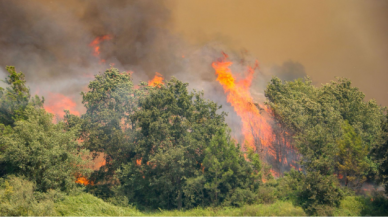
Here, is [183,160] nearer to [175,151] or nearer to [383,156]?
[175,151]

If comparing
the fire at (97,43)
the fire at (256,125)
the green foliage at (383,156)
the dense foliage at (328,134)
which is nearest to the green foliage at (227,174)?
the dense foliage at (328,134)

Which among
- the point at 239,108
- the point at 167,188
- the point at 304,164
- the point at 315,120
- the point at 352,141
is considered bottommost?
the point at 167,188

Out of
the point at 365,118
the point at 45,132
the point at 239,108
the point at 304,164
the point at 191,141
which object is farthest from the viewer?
the point at 239,108

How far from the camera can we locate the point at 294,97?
4300 cm

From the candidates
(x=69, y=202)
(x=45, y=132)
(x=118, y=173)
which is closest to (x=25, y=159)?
(x=45, y=132)

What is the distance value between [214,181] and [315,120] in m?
13.5

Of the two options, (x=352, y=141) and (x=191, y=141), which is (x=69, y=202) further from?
(x=352, y=141)

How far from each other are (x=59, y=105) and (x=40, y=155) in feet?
74.8

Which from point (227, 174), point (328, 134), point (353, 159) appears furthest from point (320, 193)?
point (227, 174)

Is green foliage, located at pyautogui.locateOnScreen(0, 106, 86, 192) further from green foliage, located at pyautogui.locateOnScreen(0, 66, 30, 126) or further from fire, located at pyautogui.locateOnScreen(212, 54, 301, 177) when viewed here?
fire, located at pyautogui.locateOnScreen(212, 54, 301, 177)

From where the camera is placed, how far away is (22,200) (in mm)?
23453

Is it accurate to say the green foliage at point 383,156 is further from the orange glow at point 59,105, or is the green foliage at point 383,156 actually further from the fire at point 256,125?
the orange glow at point 59,105

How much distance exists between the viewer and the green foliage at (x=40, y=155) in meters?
26.8

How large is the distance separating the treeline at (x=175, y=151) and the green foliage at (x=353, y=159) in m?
0.10
